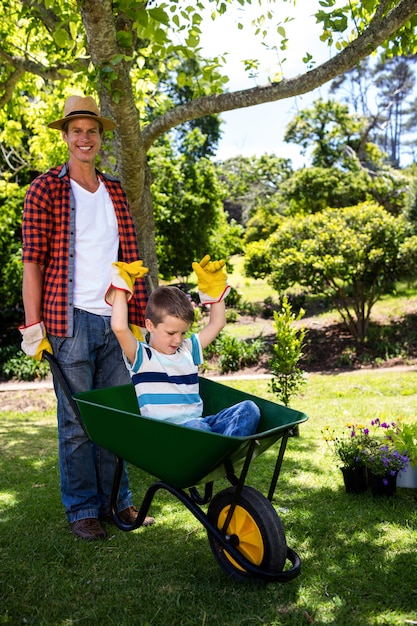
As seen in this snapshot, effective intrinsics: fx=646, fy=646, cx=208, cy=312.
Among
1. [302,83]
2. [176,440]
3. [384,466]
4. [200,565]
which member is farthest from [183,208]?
[176,440]

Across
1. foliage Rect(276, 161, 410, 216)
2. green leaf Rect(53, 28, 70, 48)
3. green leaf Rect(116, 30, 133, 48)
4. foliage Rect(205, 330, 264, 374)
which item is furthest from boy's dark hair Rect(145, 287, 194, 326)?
foliage Rect(276, 161, 410, 216)

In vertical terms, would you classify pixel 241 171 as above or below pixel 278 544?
above

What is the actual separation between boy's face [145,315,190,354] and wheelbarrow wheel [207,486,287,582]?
1.87ft

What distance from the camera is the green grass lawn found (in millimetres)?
2129

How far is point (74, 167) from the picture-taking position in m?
2.86

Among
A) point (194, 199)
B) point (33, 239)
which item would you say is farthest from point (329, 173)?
point (33, 239)

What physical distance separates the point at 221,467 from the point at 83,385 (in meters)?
0.85

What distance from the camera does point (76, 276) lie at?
278 cm

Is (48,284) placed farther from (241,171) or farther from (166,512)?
(241,171)

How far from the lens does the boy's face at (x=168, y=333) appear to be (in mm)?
2395

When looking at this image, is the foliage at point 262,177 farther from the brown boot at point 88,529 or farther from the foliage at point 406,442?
the brown boot at point 88,529

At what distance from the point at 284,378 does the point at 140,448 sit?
3049mm

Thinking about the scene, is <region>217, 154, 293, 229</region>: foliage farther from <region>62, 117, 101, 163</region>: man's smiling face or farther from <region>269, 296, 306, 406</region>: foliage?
<region>62, 117, 101, 163</region>: man's smiling face

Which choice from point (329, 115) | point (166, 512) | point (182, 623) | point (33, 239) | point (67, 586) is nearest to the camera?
point (182, 623)
